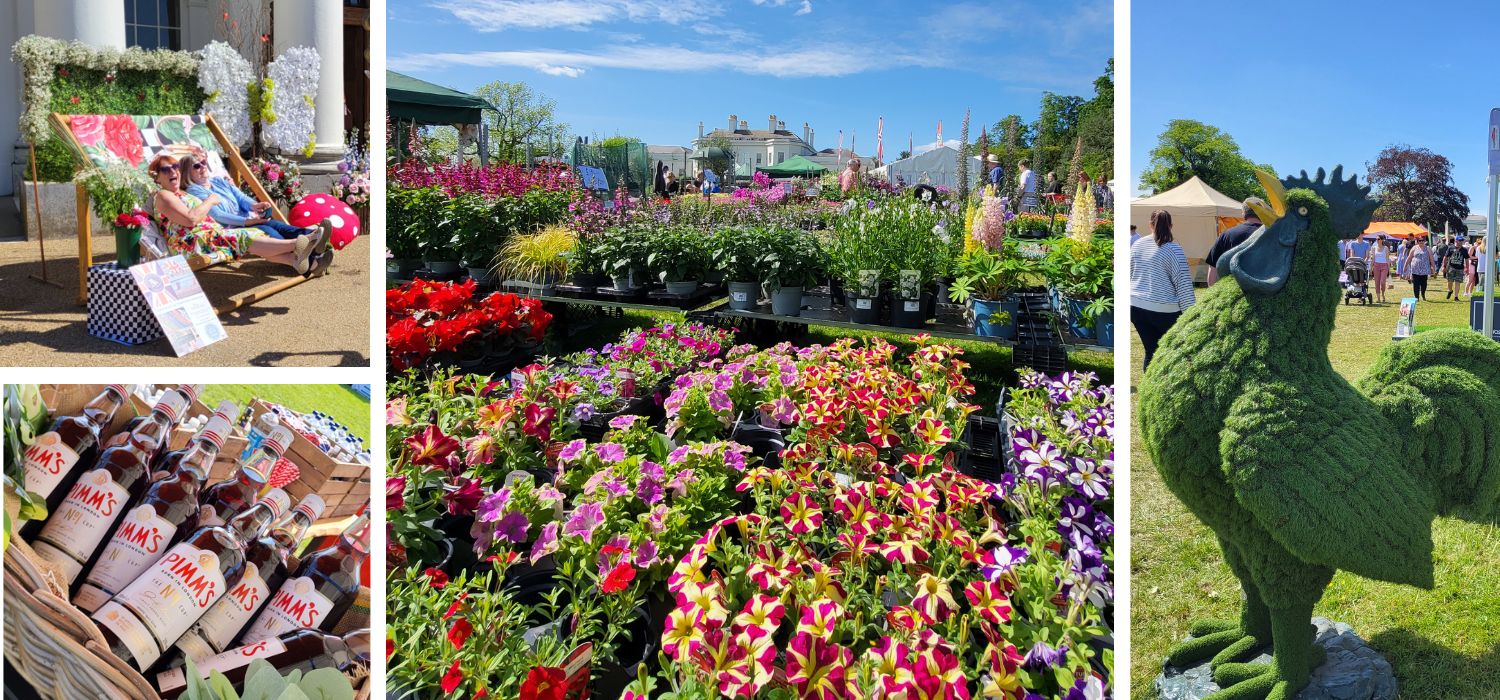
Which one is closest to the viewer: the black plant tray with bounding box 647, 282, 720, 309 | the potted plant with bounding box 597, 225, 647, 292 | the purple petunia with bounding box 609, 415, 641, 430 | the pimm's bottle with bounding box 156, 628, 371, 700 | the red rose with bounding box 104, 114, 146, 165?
the pimm's bottle with bounding box 156, 628, 371, 700

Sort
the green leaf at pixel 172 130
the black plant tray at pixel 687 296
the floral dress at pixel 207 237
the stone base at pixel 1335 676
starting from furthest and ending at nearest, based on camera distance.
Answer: the black plant tray at pixel 687 296, the green leaf at pixel 172 130, the floral dress at pixel 207 237, the stone base at pixel 1335 676

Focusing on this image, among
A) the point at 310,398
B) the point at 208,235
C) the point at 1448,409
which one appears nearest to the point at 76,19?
the point at 208,235

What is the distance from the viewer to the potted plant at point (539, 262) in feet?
18.9

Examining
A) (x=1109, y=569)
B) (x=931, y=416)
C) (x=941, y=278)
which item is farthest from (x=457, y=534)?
(x=941, y=278)

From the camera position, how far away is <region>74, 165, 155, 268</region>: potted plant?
3629mm

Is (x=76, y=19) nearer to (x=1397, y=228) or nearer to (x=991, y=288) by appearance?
(x=991, y=288)

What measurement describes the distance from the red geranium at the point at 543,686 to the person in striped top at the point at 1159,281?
13.4ft

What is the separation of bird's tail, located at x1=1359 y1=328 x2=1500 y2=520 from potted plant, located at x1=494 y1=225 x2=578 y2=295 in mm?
4717

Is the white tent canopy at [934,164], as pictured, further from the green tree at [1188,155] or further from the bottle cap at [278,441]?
the bottle cap at [278,441]

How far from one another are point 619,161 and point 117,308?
1459cm

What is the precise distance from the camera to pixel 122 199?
3.80 meters

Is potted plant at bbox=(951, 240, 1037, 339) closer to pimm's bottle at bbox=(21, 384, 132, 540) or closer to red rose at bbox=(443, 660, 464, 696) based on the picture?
red rose at bbox=(443, 660, 464, 696)

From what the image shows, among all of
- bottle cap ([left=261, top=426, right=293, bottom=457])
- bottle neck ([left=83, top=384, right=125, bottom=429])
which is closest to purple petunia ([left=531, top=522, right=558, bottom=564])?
bottle cap ([left=261, top=426, right=293, bottom=457])

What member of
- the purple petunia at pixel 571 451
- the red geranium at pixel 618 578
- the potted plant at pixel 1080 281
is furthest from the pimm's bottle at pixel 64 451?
the potted plant at pixel 1080 281
